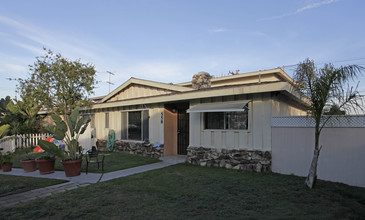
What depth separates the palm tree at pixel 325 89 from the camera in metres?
5.21

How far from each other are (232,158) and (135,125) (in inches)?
237

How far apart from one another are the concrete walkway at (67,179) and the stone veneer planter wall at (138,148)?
78 centimetres

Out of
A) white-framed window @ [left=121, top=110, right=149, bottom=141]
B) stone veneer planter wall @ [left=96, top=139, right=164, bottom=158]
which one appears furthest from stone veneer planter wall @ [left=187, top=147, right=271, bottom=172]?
white-framed window @ [left=121, top=110, right=149, bottom=141]

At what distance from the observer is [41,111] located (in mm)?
16922

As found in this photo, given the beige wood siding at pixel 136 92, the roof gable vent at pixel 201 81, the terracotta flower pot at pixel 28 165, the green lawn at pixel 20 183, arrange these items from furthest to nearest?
1. the beige wood siding at pixel 136 92
2. the roof gable vent at pixel 201 81
3. the terracotta flower pot at pixel 28 165
4. the green lawn at pixel 20 183

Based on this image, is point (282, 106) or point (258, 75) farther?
point (258, 75)

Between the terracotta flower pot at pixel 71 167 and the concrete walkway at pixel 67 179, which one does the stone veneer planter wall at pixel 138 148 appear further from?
the terracotta flower pot at pixel 71 167

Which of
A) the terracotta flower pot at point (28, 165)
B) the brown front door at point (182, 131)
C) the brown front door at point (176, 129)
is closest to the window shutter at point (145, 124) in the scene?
the brown front door at point (176, 129)

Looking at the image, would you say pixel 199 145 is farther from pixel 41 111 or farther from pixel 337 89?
pixel 41 111

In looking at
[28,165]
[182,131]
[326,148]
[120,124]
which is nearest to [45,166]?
[28,165]

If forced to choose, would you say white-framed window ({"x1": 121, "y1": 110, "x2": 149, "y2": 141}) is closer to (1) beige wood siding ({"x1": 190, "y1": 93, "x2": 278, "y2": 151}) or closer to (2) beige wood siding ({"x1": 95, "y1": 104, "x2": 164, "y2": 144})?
(2) beige wood siding ({"x1": 95, "y1": 104, "x2": 164, "y2": 144})

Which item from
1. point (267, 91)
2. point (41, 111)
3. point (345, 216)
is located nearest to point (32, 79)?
point (41, 111)

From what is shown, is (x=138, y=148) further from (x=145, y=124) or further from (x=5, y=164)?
(x=5, y=164)

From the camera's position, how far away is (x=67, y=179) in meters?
6.73
